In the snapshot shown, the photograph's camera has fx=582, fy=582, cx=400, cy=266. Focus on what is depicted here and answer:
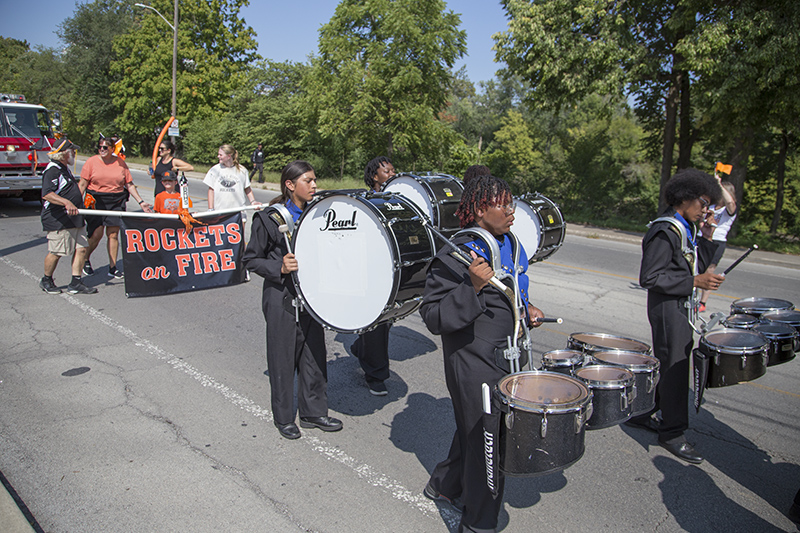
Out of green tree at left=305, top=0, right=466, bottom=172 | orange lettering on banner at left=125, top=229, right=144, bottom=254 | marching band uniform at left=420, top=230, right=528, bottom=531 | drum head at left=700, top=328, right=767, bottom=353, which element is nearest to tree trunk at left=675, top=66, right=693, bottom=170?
green tree at left=305, top=0, right=466, bottom=172

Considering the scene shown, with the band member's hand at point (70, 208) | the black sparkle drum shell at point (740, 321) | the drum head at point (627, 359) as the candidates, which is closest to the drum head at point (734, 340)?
the black sparkle drum shell at point (740, 321)

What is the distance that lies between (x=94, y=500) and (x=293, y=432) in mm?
1328

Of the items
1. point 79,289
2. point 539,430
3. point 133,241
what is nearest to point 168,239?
point 133,241

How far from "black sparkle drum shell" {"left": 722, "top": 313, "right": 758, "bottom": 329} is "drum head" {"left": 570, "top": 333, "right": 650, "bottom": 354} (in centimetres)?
73

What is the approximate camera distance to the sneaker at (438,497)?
3428mm

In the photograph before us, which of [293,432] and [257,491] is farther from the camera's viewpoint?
[293,432]

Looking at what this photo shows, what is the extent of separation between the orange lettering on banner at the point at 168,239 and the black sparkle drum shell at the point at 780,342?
608cm

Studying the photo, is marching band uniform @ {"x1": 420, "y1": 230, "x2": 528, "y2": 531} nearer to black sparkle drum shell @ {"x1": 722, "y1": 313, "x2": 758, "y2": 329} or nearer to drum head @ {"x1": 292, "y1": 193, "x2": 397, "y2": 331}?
drum head @ {"x1": 292, "y1": 193, "x2": 397, "y2": 331}

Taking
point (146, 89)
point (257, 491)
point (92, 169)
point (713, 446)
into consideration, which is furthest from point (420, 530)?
point (146, 89)

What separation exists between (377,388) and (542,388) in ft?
8.53

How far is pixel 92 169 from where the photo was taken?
8.32 m

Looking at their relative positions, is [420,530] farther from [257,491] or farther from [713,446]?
[713,446]

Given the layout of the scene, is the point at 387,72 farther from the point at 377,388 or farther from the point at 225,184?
the point at 377,388

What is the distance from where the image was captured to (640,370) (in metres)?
3.29
